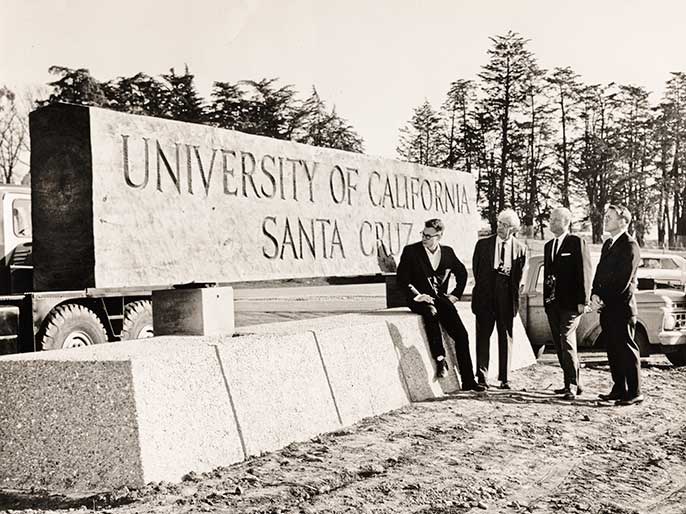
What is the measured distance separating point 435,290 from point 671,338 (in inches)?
167

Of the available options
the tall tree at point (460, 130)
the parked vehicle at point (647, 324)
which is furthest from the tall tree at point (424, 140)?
the parked vehicle at point (647, 324)

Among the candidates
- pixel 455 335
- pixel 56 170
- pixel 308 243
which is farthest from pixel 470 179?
pixel 56 170

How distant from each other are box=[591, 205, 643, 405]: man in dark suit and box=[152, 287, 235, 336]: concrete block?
12.5 ft

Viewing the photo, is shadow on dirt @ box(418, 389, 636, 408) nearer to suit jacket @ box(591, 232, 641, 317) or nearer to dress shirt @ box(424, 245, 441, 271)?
suit jacket @ box(591, 232, 641, 317)

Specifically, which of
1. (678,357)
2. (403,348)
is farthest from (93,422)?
(678,357)

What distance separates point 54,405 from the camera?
4.68 m

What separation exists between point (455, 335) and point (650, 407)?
1.93m

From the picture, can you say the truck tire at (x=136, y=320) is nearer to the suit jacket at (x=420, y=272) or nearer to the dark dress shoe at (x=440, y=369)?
the suit jacket at (x=420, y=272)

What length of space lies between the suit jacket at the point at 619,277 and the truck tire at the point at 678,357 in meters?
3.59

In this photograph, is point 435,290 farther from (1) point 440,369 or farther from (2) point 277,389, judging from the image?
(2) point 277,389

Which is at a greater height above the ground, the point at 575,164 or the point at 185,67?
the point at 185,67

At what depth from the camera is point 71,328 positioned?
9.43 metres

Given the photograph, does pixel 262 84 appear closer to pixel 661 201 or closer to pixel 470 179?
pixel 661 201

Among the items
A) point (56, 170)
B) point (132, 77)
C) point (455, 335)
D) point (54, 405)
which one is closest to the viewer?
point (54, 405)
